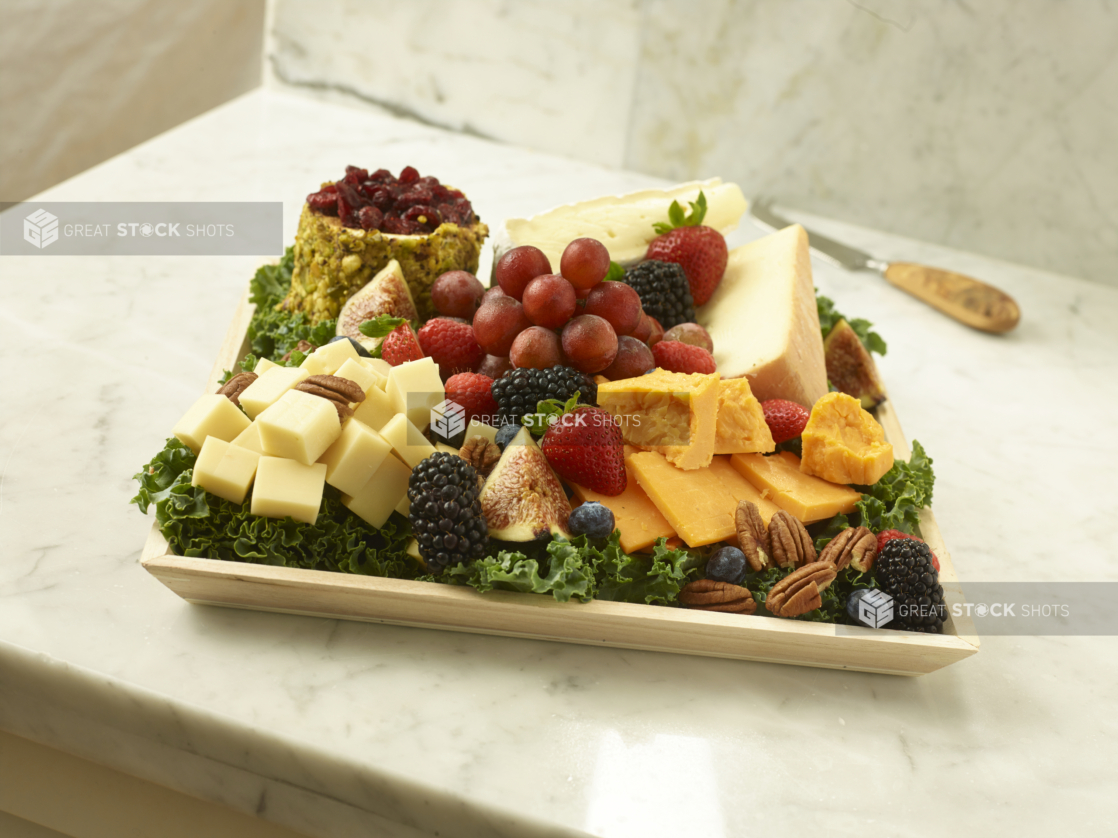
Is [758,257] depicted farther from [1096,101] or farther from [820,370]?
[1096,101]

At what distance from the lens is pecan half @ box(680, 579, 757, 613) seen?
1469 mm

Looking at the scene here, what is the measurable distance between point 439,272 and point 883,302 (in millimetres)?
1629

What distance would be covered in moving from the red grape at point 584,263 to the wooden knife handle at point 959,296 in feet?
5.08

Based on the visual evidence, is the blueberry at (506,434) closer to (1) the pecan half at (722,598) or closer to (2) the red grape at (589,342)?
(2) the red grape at (589,342)

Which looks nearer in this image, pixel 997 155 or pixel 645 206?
pixel 645 206

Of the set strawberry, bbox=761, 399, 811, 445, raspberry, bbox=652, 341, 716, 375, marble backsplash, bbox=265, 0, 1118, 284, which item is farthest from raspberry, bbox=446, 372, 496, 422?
marble backsplash, bbox=265, 0, 1118, 284

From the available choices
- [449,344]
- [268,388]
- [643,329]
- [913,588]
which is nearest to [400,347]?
[449,344]

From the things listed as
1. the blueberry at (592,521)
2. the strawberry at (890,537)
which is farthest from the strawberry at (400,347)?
the strawberry at (890,537)

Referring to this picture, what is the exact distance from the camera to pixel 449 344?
1876 mm

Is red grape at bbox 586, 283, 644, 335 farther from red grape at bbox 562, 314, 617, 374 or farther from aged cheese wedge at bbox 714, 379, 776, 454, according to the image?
aged cheese wedge at bbox 714, 379, 776, 454

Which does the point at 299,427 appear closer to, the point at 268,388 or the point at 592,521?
the point at 268,388

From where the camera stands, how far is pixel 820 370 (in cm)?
204

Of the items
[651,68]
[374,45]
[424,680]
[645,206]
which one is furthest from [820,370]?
[374,45]

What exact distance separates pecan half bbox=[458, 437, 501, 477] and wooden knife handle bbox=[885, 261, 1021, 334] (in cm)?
189
